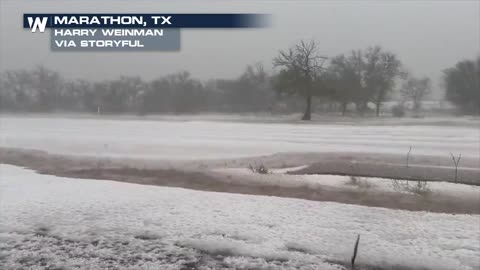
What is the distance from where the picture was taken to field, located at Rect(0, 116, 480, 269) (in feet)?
21.3

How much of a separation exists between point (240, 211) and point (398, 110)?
139 ft

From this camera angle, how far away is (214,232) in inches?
301

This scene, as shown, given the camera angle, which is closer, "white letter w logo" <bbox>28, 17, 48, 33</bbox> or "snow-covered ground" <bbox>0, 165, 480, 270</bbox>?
"snow-covered ground" <bbox>0, 165, 480, 270</bbox>

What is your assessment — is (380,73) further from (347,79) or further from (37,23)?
(37,23)

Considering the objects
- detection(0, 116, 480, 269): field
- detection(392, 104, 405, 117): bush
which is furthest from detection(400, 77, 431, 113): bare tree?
detection(0, 116, 480, 269): field

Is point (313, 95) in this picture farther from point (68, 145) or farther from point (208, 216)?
point (208, 216)

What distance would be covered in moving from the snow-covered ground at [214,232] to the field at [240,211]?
0.02 m

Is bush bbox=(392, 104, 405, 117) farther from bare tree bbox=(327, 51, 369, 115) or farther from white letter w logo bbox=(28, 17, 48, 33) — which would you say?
white letter w logo bbox=(28, 17, 48, 33)

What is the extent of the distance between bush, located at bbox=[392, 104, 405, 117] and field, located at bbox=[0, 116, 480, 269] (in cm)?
2951

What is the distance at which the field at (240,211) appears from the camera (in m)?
6.50

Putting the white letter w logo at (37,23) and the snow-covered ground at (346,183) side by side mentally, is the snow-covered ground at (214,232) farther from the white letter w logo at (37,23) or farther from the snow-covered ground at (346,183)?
the white letter w logo at (37,23)

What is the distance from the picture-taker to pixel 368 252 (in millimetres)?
6758

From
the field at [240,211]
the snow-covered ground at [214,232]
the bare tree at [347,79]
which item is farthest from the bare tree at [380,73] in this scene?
the snow-covered ground at [214,232]

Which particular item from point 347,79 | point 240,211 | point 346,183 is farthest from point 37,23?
point 347,79
